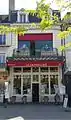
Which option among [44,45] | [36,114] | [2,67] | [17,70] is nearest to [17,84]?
[17,70]

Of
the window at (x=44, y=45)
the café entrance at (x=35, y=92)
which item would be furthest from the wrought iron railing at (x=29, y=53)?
the café entrance at (x=35, y=92)

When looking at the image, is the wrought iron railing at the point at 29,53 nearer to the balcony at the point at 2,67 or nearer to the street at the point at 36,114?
the balcony at the point at 2,67

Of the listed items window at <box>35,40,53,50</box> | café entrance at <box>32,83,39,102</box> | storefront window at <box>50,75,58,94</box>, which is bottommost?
café entrance at <box>32,83,39,102</box>

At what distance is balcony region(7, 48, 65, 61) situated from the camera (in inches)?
1238

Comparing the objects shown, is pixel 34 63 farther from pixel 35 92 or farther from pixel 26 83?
pixel 35 92

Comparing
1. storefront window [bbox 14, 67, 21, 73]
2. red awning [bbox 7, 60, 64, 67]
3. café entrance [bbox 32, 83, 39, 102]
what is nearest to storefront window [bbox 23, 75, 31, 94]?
café entrance [bbox 32, 83, 39, 102]

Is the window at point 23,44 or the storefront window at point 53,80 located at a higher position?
the window at point 23,44

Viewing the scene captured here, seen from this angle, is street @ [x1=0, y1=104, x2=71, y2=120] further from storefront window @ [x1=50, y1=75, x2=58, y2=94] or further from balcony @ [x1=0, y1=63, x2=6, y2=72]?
storefront window @ [x1=50, y1=75, x2=58, y2=94]

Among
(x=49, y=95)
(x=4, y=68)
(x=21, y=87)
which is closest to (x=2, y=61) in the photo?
(x=4, y=68)

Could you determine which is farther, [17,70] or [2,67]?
[17,70]

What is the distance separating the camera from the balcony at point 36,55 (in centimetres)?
3144

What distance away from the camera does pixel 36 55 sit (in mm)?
32312

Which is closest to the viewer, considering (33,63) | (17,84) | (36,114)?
(36,114)

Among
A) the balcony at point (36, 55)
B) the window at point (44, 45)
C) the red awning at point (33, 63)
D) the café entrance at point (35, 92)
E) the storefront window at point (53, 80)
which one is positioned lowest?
the café entrance at point (35, 92)
